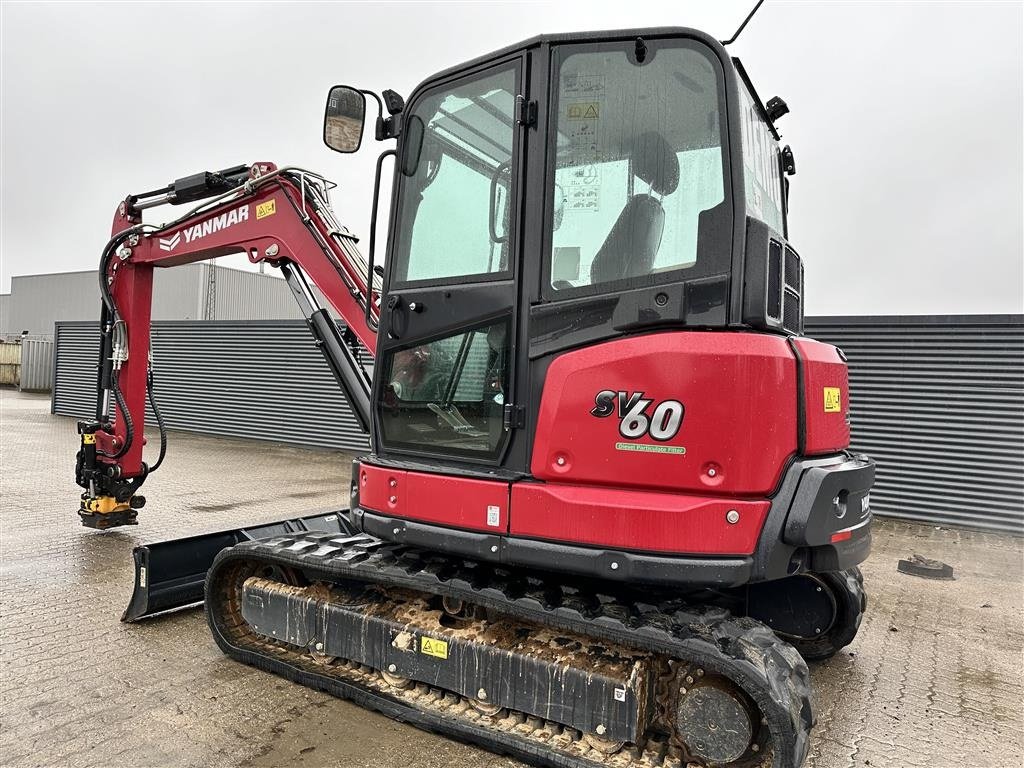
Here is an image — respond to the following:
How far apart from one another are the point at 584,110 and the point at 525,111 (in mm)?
256

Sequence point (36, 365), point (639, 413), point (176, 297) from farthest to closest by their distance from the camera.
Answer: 1. point (176, 297)
2. point (36, 365)
3. point (639, 413)

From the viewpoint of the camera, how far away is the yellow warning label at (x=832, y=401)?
298 cm

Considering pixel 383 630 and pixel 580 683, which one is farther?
pixel 383 630

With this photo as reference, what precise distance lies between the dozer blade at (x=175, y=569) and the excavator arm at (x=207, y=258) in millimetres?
1233

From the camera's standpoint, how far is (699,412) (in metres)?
2.64

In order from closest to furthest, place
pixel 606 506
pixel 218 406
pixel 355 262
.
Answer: pixel 606 506
pixel 355 262
pixel 218 406

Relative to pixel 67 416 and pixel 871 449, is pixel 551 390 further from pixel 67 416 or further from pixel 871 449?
pixel 67 416

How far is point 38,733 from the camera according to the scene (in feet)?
10.1

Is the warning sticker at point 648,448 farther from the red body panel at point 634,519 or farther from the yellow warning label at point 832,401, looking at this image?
the yellow warning label at point 832,401

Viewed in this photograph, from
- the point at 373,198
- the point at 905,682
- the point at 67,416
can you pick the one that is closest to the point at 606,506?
the point at 373,198

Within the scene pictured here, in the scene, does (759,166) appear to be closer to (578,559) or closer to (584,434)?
(584,434)

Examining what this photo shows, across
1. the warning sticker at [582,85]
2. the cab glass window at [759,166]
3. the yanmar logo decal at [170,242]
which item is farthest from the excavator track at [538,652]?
the yanmar logo decal at [170,242]

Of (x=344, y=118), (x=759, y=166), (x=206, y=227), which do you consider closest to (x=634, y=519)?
(x=759, y=166)

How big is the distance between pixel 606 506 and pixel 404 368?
1231 millimetres
